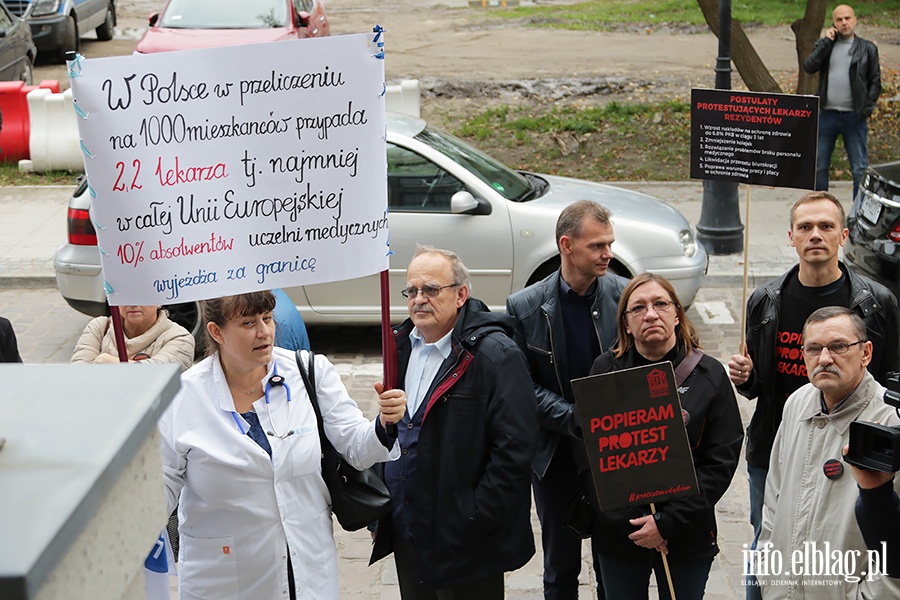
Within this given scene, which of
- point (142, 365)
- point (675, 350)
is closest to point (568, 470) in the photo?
point (675, 350)

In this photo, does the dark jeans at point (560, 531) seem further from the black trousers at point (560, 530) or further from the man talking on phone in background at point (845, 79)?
the man talking on phone in background at point (845, 79)

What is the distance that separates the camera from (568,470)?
5250 millimetres

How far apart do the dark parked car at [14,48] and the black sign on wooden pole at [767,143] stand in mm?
12958

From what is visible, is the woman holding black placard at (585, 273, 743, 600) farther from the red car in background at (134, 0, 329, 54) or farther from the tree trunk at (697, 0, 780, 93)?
the red car in background at (134, 0, 329, 54)

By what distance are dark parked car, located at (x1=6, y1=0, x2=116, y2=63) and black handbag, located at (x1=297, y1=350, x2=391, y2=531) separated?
16.7 metres

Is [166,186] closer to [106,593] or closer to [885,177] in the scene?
[106,593]

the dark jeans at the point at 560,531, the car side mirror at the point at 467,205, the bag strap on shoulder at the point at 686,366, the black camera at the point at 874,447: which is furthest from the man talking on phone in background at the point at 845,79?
the black camera at the point at 874,447

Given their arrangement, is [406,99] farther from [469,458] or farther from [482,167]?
[469,458]

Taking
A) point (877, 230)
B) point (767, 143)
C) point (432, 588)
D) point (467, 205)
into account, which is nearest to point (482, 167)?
point (467, 205)

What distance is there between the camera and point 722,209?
37.8 ft

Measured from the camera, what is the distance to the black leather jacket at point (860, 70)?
1199 cm

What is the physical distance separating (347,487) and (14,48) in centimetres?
1482

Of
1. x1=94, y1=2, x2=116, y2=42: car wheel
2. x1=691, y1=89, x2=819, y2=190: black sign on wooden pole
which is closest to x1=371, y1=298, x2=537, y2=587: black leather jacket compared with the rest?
x1=691, y1=89, x2=819, y2=190: black sign on wooden pole

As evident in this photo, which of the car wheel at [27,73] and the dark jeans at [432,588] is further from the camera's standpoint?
the car wheel at [27,73]
